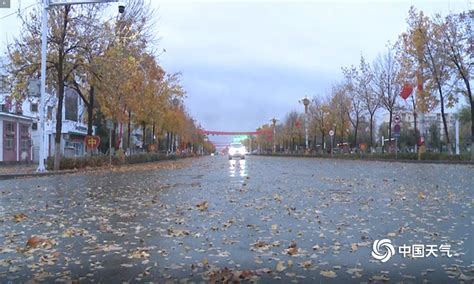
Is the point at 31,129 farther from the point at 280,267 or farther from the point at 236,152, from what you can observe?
the point at 280,267

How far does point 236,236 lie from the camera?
758cm

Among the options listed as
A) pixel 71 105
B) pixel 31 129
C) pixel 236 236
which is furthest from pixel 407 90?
pixel 71 105

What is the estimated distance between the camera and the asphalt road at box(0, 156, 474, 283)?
5574 mm

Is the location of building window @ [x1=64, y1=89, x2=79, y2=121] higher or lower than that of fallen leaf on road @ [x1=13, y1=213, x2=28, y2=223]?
higher

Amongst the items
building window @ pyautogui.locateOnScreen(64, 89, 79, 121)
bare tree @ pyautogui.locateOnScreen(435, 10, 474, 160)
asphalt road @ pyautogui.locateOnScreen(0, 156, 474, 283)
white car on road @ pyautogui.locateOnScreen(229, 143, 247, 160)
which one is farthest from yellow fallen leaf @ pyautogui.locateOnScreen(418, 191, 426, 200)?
building window @ pyautogui.locateOnScreen(64, 89, 79, 121)

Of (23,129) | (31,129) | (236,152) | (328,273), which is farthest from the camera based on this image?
(236,152)

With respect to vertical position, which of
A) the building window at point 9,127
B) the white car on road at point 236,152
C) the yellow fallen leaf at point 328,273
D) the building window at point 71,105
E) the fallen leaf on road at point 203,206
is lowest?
the yellow fallen leaf at point 328,273

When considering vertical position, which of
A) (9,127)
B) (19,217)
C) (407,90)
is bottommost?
(19,217)

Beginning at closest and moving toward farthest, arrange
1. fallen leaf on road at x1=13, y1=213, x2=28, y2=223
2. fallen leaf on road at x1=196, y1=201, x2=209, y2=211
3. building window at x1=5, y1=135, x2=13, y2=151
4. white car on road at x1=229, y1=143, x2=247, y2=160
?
1. fallen leaf on road at x1=13, y1=213, x2=28, y2=223
2. fallen leaf on road at x1=196, y1=201, x2=209, y2=211
3. building window at x1=5, y1=135, x2=13, y2=151
4. white car on road at x1=229, y1=143, x2=247, y2=160

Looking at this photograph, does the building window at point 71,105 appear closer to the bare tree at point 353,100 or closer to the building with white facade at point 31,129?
the building with white facade at point 31,129

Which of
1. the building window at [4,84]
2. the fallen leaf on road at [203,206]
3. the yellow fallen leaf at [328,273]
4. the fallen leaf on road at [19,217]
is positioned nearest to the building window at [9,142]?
the building window at [4,84]

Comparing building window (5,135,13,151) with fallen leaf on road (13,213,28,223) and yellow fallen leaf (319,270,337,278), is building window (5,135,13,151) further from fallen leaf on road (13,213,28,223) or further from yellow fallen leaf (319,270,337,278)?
yellow fallen leaf (319,270,337,278)

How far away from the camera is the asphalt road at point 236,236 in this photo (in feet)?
18.3

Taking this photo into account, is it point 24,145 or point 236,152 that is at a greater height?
point 24,145
